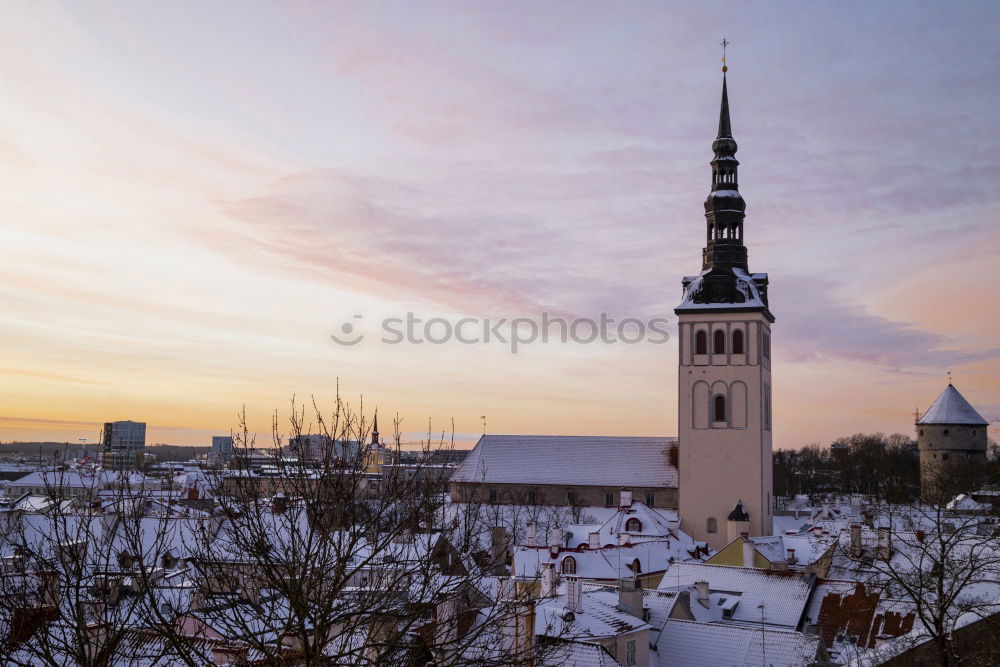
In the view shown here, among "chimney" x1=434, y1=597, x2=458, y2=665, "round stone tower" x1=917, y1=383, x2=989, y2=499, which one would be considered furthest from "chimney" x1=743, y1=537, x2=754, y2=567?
"round stone tower" x1=917, y1=383, x2=989, y2=499

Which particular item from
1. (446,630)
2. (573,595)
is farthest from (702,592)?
(446,630)

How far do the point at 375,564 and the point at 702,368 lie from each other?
54.5 metres

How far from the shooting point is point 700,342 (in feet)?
216

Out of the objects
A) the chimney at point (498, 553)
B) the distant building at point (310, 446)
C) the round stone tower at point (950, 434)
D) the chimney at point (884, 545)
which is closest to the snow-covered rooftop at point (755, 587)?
the chimney at point (884, 545)

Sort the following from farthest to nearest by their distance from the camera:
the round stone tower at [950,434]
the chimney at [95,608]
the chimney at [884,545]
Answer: the round stone tower at [950,434] < the chimney at [884,545] < the chimney at [95,608]

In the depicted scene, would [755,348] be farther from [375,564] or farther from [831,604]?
[375,564]

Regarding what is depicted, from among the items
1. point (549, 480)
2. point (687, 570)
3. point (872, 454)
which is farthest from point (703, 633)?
point (872, 454)

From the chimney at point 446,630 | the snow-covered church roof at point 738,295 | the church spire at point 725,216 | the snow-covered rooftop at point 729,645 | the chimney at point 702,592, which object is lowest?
the snow-covered rooftop at point 729,645

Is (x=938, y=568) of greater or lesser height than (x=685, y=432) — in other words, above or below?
below

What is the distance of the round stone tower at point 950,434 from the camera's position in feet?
345

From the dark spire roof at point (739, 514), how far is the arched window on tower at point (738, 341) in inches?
389

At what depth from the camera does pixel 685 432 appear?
2598 inches

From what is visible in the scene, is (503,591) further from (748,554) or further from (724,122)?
(724,122)

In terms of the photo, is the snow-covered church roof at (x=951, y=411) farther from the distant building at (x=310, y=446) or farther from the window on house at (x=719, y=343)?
the distant building at (x=310, y=446)
